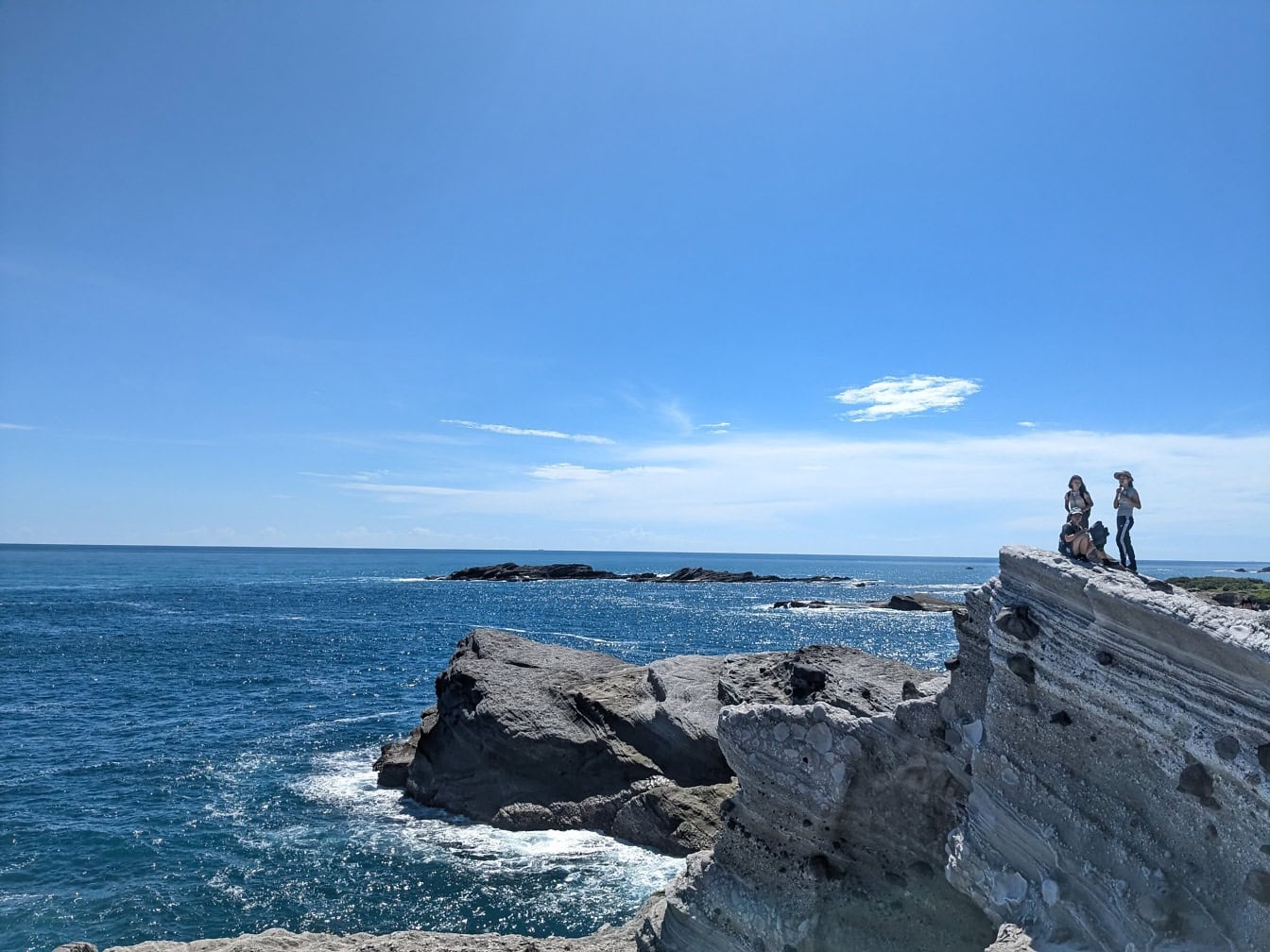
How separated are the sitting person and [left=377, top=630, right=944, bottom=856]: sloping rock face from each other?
38.8 feet

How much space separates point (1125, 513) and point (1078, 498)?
52.7 inches

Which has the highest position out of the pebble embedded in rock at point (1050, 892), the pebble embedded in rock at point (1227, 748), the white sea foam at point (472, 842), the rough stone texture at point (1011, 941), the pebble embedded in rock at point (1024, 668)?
the pebble embedded in rock at point (1024, 668)

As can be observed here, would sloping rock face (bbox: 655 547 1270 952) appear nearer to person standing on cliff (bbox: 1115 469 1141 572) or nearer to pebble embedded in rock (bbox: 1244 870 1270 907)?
pebble embedded in rock (bbox: 1244 870 1270 907)

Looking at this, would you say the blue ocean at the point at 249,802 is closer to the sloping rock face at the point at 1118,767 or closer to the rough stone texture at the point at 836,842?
the rough stone texture at the point at 836,842

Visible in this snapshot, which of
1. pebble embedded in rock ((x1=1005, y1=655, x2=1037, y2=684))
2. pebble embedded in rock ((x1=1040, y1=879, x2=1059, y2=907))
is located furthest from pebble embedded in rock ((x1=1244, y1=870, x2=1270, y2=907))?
pebble embedded in rock ((x1=1005, y1=655, x2=1037, y2=684))

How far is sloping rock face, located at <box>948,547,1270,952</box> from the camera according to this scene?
804 centimetres

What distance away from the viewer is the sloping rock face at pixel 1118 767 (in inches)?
316

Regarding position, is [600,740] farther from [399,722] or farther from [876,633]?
[876,633]

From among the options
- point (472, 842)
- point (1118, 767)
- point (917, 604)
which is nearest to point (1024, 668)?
point (1118, 767)

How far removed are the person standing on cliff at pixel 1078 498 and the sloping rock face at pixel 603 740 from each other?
1161 centimetres

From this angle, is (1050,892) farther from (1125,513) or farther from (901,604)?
(901,604)

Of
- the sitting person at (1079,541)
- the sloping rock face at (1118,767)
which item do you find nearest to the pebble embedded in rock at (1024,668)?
the sloping rock face at (1118,767)

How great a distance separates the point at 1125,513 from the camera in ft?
40.3

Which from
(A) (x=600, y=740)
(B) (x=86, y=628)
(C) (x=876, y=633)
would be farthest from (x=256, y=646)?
(C) (x=876, y=633)
